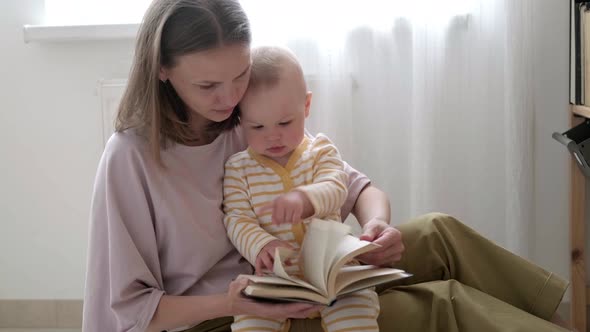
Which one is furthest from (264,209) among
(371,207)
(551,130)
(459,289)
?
(551,130)

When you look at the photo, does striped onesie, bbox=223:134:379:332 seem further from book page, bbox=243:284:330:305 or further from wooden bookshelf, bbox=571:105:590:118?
wooden bookshelf, bbox=571:105:590:118

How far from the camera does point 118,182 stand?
1337 millimetres

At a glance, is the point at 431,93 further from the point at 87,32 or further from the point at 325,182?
the point at 87,32

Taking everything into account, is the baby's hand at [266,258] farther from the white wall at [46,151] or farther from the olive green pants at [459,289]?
the white wall at [46,151]

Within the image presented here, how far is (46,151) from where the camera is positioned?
2246 mm

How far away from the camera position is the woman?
4.21 feet

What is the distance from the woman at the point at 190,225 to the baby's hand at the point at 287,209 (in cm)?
5

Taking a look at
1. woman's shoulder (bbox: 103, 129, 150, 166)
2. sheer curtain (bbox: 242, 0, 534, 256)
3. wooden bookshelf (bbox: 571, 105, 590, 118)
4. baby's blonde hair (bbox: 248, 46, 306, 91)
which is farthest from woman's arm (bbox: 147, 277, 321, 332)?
wooden bookshelf (bbox: 571, 105, 590, 118)

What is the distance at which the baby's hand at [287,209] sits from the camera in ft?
4.06

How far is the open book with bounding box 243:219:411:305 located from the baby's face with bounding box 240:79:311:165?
0.61 ft

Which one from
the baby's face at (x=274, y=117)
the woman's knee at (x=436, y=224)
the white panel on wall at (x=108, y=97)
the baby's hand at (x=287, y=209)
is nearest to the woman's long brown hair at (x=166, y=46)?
the baby's face at (x=274, y=117)

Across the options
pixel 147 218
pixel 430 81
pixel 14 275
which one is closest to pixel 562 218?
pixel 430 81

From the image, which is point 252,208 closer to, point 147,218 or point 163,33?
point 147,218

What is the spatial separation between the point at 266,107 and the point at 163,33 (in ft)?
0.70
